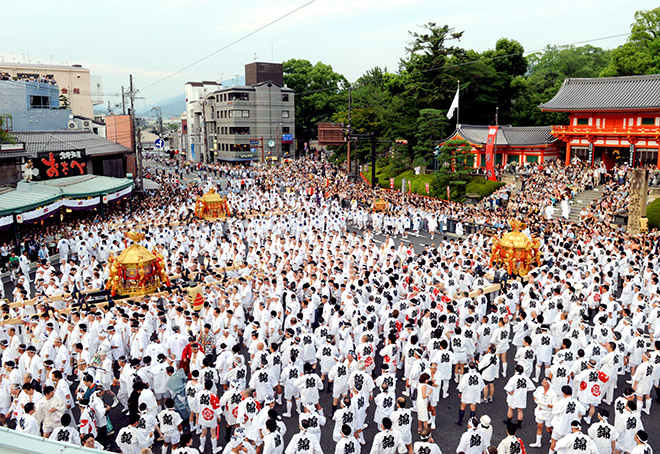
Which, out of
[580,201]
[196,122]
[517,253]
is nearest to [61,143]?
[517,253]

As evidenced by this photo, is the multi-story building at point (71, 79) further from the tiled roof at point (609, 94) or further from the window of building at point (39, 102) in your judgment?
the tiled roof at point (609, 94)

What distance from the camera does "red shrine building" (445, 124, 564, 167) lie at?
34.8m

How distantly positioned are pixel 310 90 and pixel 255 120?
11.3 metres

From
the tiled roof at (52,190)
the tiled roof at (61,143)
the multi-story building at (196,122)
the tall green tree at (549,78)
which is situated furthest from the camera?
the multi-story building at (196,122)

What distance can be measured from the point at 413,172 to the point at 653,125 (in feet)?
54.7

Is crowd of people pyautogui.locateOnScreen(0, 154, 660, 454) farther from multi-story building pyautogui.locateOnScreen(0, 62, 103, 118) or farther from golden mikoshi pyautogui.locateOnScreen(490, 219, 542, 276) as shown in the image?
multi-story building pyautogui.locateOnScreen(0, 62, 103, 118)

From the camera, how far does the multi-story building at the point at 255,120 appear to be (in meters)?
64.2

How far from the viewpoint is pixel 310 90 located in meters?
71.8

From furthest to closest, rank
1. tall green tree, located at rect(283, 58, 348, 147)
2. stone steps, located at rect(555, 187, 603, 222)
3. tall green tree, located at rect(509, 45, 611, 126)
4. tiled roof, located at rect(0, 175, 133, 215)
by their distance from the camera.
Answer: tall green tree, located at rect(283, 58, 348, 147)
tall green tree, located at rect(509, 45, 611, 126)
stone steps, located at rect(555, 187, 603, 222)
tiled roof, located at rect(0, 175, 133, 215)

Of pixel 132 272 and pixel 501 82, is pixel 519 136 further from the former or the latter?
pixel 132 272

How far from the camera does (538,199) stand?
27.7 m

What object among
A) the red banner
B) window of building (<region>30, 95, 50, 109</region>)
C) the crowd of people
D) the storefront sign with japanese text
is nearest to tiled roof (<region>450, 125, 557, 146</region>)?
the red banner

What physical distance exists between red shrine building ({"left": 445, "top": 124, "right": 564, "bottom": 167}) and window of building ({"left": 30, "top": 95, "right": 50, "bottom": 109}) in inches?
1174

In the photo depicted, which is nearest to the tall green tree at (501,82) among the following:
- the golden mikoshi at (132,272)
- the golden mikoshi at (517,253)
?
the golden mikoshi at (517,253)
